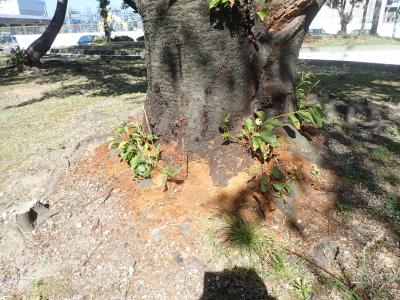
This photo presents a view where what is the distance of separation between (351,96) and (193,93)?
5.12 meters

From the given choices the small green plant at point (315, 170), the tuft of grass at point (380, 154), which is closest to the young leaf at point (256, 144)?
the small green plant at point (315, 170)

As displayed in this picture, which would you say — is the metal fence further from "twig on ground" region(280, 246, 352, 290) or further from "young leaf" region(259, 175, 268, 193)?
"twig on ground" region(280, 246, 352, 290)

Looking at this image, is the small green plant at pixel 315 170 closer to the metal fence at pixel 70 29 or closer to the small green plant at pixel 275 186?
the small green plant at pixel 275 186

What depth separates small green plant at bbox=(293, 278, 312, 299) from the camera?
7.51ft

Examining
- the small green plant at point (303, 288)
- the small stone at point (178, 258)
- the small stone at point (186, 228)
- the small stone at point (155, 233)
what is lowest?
the small green plant at point (303, 288)

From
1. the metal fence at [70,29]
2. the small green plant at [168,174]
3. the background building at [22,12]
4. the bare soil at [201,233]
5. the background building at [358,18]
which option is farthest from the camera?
the background building at [22,12]

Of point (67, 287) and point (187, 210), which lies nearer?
point (67, 287)

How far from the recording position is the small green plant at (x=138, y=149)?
10.8 feet

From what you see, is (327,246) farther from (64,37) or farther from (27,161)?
(64,37)

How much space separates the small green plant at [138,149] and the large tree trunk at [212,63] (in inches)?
7.4

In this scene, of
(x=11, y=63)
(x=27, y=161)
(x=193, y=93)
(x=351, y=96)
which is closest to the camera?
(x=193, y=93)

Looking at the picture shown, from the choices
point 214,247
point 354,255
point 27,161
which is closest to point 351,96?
point 354,255

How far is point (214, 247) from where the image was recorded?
265 centimetres

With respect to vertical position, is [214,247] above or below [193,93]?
below
